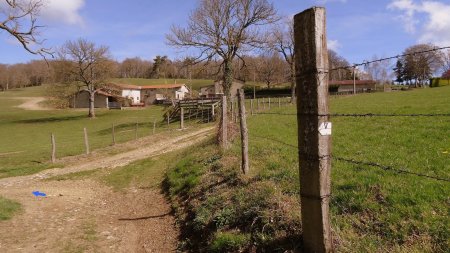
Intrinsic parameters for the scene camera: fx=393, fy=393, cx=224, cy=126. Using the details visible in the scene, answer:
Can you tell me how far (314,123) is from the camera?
4215 millimetres

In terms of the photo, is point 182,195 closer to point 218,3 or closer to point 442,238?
point 442,238

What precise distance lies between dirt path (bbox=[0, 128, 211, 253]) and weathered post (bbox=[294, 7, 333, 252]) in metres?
3.45

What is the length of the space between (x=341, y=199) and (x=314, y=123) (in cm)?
194

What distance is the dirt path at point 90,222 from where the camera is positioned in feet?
23.9

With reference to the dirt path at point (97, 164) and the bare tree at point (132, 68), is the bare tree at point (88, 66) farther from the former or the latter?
the bare tree at point (132, 68)

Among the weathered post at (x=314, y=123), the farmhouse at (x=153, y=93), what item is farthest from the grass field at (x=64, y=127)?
the weathered post at (x=314, y=123)

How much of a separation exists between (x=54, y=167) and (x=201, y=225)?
565 inches

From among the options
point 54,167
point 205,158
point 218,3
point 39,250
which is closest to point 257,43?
point 218,3

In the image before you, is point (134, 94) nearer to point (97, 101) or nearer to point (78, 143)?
point (97, 101)

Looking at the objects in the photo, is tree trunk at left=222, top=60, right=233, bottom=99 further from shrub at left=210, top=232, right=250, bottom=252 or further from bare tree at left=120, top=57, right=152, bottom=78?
bare tree at left=120, top=57, right=152, bottom=78

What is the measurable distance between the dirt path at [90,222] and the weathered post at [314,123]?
345 centimetres

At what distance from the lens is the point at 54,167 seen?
747 inches

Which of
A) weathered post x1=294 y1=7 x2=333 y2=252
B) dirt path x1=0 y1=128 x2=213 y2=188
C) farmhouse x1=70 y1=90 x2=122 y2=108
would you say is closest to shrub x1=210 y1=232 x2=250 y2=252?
weathered post x1=294 y1=7 x2=333 y2=252

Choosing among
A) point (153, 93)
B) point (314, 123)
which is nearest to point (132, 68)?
point (153, 93)
